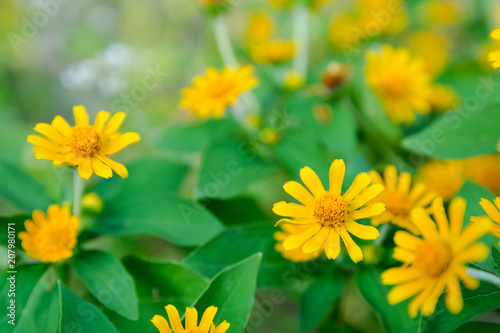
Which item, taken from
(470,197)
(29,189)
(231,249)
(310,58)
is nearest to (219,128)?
(231,249)

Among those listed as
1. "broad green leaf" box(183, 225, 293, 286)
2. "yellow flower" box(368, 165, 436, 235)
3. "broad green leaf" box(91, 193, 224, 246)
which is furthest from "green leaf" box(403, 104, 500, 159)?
"broad green leaf" box(91, 193, 224, 246)

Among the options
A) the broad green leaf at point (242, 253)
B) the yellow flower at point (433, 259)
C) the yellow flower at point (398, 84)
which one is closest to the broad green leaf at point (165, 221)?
the broad green leaf at point (242, 253)

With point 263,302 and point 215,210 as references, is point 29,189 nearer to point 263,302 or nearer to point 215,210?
point 215,210

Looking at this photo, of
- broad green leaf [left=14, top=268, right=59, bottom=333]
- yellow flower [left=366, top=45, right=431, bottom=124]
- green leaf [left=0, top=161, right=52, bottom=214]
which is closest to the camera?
broad green leaf [left=14, top=268, right=59, bottom=333]

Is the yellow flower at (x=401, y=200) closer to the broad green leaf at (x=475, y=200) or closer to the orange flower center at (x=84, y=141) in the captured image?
the broad green leaf at (x=475, y=200)

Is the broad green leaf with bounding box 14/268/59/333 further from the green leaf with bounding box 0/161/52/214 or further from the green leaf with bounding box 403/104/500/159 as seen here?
the green leaf with bounding box 403/104/500/159

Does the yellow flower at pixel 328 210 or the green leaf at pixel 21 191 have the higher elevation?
the green leaf at pixel 21 191
